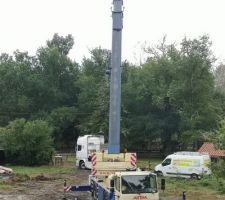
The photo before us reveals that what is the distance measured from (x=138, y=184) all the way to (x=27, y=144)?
29.7m

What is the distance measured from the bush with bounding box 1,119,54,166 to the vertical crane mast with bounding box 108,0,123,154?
23770 millimetres

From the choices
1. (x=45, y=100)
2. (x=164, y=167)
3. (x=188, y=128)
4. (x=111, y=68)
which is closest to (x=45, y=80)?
(x=45, y=100)

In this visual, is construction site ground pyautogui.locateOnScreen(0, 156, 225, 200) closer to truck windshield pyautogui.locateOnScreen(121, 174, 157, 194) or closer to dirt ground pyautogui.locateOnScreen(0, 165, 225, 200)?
dirt ground pyautogui.locateOnScreen(0, 165, 225, 200)

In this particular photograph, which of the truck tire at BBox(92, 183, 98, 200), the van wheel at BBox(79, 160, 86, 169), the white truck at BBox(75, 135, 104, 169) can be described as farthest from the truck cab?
the van wheel at BBox(79, 160, 86, 169)

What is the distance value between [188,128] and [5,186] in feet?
100

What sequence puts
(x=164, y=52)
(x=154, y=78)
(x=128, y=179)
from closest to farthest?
(x=128, y=179) → (x=154, y=78) → (x=164, y=52)

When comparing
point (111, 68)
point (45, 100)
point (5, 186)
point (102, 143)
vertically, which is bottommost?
point (5, 186)

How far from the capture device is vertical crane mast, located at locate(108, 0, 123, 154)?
79.6ft

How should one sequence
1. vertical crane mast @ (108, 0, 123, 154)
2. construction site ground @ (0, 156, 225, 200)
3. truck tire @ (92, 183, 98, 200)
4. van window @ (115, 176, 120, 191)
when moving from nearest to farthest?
van window @ (115, 176, 120, 191) → truck tire @ (92, 183, 98, 200) → vertical crane mast @ (108, 0, 123, 154) → construction site ground @ (0, 156, 225, 200)

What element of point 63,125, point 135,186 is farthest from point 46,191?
point 63,125

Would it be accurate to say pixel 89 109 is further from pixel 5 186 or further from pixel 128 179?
pixel 128 179

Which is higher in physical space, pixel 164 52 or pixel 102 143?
pixel 164 52

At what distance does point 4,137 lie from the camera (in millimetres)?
47500

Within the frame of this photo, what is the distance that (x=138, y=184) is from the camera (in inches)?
735
